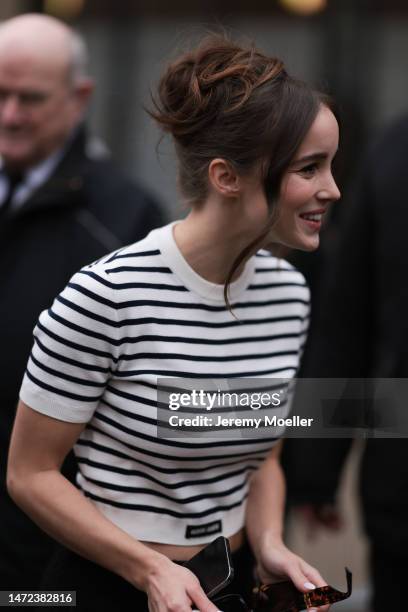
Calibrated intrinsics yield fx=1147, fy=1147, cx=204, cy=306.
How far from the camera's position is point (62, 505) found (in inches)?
86.9

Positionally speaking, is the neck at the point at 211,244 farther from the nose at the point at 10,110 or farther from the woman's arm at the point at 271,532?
the nose at the point at 10,110

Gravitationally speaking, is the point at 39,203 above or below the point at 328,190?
below

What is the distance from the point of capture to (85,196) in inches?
137

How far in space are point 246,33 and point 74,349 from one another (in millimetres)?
5156

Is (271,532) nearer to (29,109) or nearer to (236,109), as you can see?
(236,109)

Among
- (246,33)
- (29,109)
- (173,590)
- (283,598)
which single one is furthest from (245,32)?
(173,590)

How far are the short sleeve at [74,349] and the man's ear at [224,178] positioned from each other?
0.95ft

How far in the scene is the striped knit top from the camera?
219 cm

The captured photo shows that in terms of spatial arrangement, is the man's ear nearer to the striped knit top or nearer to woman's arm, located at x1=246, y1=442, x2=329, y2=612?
the striped knit top

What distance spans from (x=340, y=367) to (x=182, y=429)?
1.47 meters

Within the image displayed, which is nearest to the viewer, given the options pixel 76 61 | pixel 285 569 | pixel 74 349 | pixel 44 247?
pixel 74 349

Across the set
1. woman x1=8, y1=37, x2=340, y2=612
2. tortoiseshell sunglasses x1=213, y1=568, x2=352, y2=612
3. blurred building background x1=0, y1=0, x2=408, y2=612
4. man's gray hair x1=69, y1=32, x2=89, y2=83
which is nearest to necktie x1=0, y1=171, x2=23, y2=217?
man's gray hair x1=69, y1=32, x2=89, y2=83

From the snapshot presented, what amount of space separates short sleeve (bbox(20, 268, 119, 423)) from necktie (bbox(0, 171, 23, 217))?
127 cm

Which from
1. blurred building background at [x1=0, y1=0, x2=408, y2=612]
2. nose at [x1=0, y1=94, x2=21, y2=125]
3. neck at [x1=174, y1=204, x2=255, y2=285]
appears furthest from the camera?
blurred building background at [x1=0, y1=0, x2=408, y2=612]
